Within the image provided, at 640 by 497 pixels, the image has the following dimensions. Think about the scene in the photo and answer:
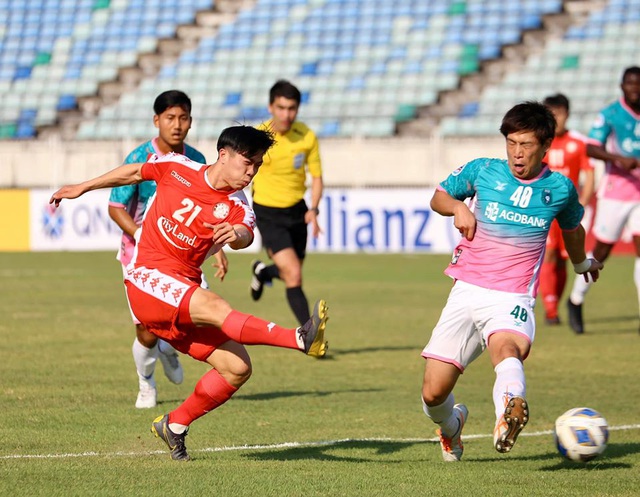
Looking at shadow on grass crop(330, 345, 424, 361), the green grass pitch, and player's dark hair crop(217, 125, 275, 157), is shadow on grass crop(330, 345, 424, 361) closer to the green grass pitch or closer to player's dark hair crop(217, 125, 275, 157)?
the green grass pitch

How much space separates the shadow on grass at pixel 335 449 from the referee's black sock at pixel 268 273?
195 inches

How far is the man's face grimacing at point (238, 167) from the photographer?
19.7 ft

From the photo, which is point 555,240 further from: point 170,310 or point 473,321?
point 170,310

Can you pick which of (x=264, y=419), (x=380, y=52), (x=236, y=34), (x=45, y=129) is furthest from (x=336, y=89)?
(x=264, y=419)

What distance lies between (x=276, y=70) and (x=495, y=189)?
22.7 metres

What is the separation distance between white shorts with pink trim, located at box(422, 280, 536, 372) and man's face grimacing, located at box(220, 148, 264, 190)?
4.04 ft

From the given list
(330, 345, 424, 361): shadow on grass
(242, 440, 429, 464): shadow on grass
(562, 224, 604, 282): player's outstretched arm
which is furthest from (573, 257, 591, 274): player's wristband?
(330, 345, 424, 361): shadow on grass

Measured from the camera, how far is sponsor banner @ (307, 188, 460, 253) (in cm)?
2202

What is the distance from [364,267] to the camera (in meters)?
20.0

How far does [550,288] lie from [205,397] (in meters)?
7.58

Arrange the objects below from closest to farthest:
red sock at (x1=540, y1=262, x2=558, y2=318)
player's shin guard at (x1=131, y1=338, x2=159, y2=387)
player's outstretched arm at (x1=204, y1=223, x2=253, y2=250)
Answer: player's outstretched arm at (x1=204, y1=223, x2=253, y2=250) → player's shin guard at (x1=131, y1=338, x2=159, y2=387) → red sock at (x1=540, y1=262, x2=558, y2=318)

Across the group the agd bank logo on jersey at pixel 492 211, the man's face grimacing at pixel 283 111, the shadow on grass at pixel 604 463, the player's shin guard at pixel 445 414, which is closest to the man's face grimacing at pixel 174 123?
the agd bank logo on jersey at pixel 492 211

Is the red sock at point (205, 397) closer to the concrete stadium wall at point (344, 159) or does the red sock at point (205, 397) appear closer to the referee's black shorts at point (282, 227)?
the referee's black shorts at point (282, 227)

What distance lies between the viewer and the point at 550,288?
1296 centimetres
